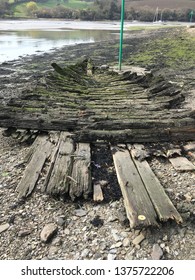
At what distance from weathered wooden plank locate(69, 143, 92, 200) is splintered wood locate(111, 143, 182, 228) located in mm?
464

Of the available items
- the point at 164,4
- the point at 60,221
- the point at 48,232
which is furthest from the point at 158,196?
the point at 164,4

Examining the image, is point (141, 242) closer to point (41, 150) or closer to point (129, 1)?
point (41, 150)

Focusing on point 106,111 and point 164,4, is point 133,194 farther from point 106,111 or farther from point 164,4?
point 164,4

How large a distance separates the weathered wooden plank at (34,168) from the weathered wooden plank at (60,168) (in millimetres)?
207

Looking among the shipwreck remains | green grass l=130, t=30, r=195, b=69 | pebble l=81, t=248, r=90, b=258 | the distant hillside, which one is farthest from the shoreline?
pebble l=81, t=248, r=90, b=258

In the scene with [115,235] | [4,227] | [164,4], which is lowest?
[4,227]

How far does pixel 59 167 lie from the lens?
479cm

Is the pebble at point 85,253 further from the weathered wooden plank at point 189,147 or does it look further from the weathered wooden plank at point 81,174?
the weathered wooden plank at point 189,147

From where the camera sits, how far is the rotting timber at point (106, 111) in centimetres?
600

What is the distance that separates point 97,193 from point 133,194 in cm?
58

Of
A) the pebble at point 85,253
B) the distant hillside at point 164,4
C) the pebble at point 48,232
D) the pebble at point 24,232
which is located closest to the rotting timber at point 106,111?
the pebble at point 48,232

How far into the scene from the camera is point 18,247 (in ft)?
11.9

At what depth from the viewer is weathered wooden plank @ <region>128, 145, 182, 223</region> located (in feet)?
12.1
